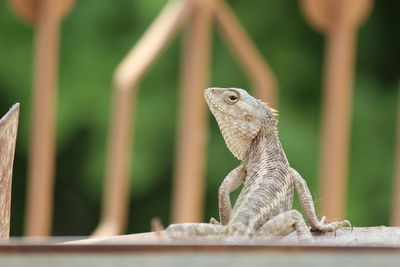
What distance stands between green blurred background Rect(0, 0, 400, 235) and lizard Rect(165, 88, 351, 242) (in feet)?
6.40

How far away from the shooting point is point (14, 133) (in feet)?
3.59

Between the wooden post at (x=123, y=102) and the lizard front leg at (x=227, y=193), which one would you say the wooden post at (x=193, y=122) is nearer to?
the wooden post at (x=123, y=102)

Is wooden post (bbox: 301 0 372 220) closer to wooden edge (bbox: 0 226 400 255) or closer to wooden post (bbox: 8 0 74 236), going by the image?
wooden post (bbox: 8 0 74 236)

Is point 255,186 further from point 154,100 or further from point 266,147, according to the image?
point 154,100

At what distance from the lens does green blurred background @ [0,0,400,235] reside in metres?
3.24

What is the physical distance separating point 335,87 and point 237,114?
1.50 meters

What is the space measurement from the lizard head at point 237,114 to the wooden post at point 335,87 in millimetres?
1374

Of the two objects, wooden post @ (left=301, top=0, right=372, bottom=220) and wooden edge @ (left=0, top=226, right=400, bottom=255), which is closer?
wooden edge @ (left=0, top=226, right=400, bottom=255)

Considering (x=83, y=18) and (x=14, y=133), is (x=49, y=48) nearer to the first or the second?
(x=83, y=18)

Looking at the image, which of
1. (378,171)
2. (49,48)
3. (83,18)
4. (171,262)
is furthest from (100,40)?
(171,262)

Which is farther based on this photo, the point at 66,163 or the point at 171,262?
the point at 66,163

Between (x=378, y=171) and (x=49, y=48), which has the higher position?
(x=49, y=48)

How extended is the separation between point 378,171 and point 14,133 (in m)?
2.39

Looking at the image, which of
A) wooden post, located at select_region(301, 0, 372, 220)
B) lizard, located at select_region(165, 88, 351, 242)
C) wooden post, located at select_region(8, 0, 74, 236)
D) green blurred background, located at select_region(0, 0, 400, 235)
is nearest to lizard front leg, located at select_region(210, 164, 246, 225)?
lizard, located at select_region(165, 88, 351, 242)
